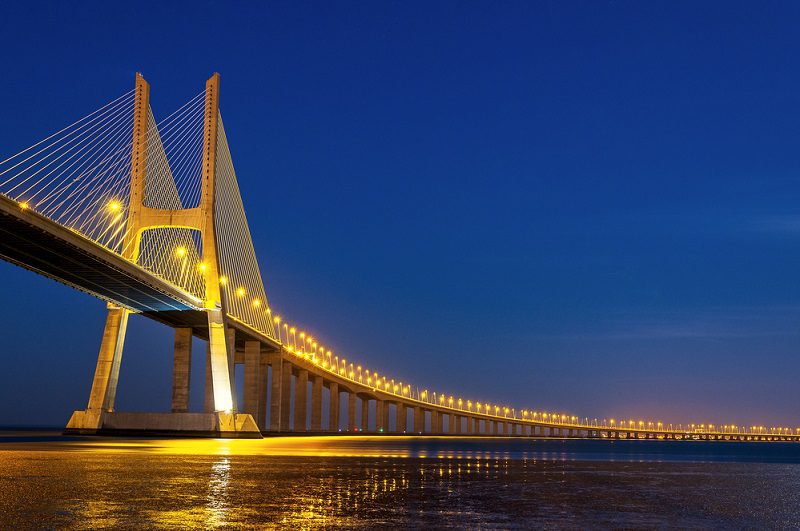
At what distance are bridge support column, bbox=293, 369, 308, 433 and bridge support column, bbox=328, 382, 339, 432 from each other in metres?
12.3

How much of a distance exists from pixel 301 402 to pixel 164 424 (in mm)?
48090

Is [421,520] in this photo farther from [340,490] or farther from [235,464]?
[235,464]

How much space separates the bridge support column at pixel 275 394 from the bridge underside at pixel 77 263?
33.7 meters

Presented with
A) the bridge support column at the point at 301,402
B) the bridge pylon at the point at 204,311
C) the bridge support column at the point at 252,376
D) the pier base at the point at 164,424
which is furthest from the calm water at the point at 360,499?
the bridge support column at the point at 301,402

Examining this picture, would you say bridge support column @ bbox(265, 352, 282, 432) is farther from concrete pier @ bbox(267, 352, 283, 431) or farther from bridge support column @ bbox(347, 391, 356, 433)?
bridge support column @ bbox(347, 391, 356, 433)

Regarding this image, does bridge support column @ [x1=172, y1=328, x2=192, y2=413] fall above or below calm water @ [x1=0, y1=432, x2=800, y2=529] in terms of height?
above

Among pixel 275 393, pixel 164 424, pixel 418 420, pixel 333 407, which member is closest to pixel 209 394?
pixel 164 424

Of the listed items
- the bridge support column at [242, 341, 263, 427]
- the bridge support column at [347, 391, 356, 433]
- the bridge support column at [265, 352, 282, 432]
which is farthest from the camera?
the bridge support column at [347, 391, 356, 433]

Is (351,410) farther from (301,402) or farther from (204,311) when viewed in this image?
(204,311)

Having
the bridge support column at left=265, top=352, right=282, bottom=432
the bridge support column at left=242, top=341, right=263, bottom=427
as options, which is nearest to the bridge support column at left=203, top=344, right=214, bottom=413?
the bridge support column at left=242, top=341, right=263, bottom=427

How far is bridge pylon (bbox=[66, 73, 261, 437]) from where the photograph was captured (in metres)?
54.0

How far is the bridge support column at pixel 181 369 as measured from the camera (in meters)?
64.4

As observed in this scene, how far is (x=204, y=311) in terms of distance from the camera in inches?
2222

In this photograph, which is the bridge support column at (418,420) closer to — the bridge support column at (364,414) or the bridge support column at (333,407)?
the bridge support column at (364,414)
